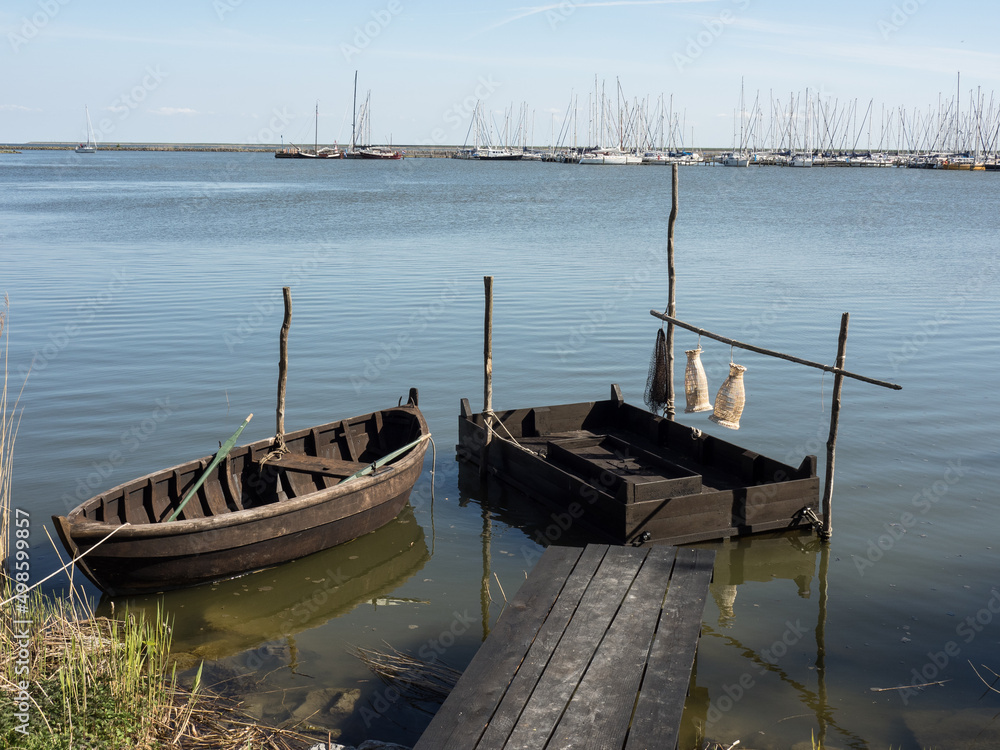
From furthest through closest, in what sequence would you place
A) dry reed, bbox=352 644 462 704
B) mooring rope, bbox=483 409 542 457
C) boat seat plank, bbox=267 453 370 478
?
mooring rope, bbox=483 409 542 457 < boat seat plank, bbox=267 453 370 478 < dry reed, bbox=352 644 462 704

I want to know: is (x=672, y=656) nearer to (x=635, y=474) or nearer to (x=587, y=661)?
(x=587, y=661)

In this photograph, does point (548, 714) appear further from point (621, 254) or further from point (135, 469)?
point (621, 254)

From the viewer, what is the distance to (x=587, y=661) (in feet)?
19.2

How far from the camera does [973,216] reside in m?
55.1

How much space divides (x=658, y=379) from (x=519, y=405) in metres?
3.31

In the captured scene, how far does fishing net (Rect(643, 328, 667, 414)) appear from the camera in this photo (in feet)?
43.5

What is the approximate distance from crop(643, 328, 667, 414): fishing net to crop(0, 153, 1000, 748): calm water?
170cm

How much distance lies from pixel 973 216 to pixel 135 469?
5677 cm

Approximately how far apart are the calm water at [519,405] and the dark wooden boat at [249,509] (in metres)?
0.38

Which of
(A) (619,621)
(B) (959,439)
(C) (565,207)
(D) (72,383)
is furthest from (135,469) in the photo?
(C) (565,207)

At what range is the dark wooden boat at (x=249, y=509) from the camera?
8.69m

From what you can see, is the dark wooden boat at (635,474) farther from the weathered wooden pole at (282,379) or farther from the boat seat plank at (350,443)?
the weathered wooden pole at (282,379)

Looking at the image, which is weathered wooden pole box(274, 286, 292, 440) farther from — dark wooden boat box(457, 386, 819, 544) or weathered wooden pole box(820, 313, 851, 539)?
weathered wooden pole box(820, 313, 851, 539)

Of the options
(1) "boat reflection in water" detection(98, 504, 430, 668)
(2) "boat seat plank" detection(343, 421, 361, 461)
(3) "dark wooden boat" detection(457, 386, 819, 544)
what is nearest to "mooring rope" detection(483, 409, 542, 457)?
(3) "dark wooden boat" detection(457, 386, 819, 544)
